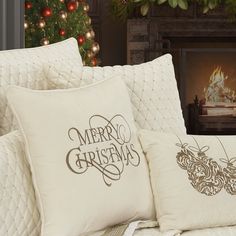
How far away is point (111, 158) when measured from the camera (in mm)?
1764

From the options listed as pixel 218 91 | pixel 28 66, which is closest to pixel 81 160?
pixel 28 66

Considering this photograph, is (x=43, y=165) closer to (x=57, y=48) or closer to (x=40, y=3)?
(x=57, y=48)

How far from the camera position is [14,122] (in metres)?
1.89

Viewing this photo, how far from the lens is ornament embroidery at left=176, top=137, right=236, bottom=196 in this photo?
1.85 m

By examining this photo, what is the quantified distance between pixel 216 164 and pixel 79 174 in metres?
0.45

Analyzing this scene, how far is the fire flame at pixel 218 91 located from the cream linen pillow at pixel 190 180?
3.32 m

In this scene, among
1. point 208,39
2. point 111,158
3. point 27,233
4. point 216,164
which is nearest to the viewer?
point 27,233

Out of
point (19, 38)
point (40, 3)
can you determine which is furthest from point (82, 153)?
point (40, 3)

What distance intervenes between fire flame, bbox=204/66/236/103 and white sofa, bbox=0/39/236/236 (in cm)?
312

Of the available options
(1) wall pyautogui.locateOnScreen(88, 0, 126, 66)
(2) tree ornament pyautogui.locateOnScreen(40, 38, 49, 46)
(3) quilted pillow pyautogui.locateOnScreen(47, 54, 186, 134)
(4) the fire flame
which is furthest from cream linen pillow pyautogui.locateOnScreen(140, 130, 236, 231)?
(1) wall pyautogui.locateOnScreen(88, 0, 126, 66)

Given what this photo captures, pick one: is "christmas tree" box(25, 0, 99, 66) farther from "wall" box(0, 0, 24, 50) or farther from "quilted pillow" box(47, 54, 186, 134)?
"quilted pillow" box(47, 54, 186, 134)

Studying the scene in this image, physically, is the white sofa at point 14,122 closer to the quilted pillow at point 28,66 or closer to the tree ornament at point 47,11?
the quilted pillow at point 28,66

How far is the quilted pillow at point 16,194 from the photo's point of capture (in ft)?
5.24

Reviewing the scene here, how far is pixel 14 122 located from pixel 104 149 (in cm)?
30
